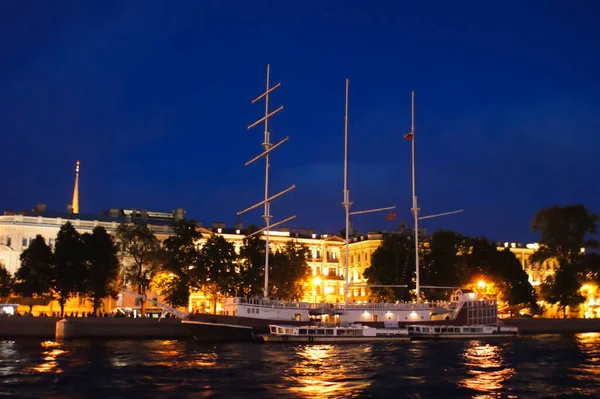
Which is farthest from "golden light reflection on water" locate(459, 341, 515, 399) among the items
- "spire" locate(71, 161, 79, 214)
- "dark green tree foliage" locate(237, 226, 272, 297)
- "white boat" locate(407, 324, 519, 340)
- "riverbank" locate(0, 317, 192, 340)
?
"spire" locate(71, 161, 79, 214)

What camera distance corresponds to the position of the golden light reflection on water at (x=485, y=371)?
118ft

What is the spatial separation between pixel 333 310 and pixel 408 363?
1182 inches

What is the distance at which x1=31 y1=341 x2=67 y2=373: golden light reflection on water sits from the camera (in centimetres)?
4154

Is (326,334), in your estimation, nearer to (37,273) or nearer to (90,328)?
(90,328)

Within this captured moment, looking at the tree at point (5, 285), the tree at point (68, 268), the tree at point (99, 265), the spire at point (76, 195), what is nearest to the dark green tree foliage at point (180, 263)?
the tree at point (99, 265)

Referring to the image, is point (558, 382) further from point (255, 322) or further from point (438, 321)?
point (438, 321)

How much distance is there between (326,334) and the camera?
6894cm

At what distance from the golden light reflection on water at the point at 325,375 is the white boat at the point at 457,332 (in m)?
21.5

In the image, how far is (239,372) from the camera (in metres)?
41.4

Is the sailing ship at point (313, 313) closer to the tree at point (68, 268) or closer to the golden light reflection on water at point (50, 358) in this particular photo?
the golden light reflection on water at point (50, 358)

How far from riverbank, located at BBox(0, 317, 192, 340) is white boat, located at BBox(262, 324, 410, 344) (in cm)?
1288

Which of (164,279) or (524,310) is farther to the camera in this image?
(524,310)

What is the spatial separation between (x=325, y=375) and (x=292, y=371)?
261cm

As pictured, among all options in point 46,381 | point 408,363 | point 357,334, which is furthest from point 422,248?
point 46,381
